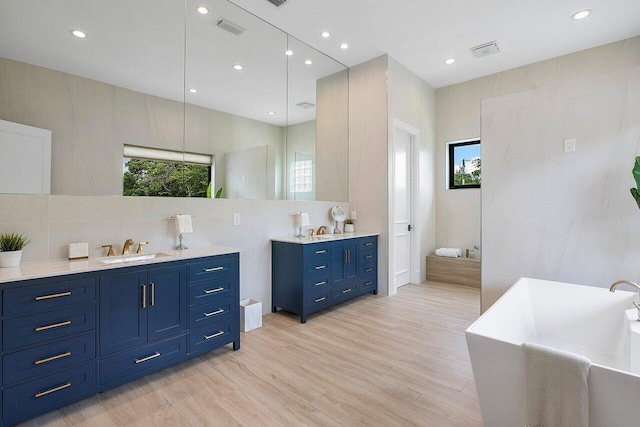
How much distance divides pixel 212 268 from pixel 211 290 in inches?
6.9

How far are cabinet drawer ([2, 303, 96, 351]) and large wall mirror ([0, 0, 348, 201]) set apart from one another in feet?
3.01

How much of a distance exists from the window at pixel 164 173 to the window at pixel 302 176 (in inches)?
46.3

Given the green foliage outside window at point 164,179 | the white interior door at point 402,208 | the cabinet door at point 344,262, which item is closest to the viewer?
the green foliage outside window at point 164,179

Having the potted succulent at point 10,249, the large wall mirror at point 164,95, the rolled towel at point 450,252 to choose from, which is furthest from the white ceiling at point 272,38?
the rolled towel at point 450,252

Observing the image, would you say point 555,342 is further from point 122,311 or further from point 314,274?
point 122,311

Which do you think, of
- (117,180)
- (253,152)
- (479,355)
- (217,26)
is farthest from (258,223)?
(479,355)

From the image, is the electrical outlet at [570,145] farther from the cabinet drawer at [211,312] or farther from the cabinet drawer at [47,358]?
the cabinet drawer at [47,358]

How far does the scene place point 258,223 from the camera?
3516 millimetres

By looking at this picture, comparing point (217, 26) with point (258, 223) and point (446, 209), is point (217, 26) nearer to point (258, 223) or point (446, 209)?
point (258, 223)

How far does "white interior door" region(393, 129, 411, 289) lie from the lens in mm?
4707

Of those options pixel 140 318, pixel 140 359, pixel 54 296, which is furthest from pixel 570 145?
pixel 54 296

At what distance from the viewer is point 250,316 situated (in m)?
3.13

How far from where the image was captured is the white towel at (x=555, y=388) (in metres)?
1.27

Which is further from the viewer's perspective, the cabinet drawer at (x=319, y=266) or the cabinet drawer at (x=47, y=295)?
the cabinet drawer at (x=319, y=266)
